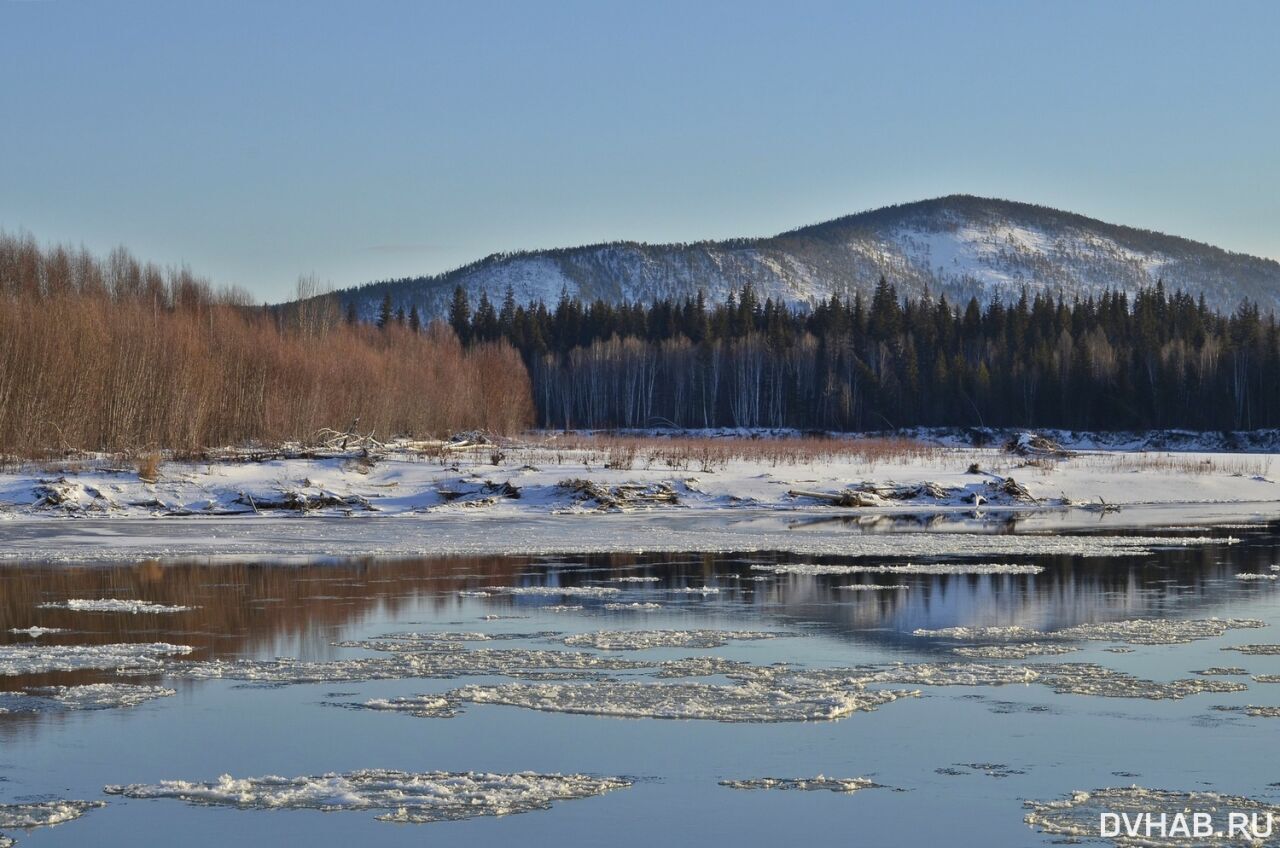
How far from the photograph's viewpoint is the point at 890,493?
124 ft

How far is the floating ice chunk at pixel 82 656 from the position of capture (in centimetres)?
1219

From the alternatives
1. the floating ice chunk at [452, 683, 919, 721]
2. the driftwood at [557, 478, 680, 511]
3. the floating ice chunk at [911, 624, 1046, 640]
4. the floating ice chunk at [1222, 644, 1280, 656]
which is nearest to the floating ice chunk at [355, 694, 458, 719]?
the floating ice chunk at [452, 683, 919, 721]

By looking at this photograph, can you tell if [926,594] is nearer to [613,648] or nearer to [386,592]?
[613,648]

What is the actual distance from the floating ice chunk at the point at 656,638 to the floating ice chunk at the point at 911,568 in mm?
5925

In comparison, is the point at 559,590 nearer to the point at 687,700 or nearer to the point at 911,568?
the point at 911,568

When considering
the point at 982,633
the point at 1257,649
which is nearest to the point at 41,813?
the point at 982,633

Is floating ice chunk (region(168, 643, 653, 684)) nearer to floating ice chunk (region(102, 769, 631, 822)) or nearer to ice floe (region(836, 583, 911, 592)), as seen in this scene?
floating ice chunk (region(102, 769, 631, 822))

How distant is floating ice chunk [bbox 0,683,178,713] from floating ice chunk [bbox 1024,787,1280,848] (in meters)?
7.12

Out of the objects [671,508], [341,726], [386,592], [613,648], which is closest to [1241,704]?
[613,648]

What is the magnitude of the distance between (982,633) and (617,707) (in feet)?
17.9

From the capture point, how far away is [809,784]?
834 centimetres

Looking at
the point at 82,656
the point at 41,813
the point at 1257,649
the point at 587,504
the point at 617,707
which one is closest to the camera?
the point at 41,813

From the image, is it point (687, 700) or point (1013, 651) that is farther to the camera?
point (1013, 651)

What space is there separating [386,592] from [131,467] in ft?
61.0
